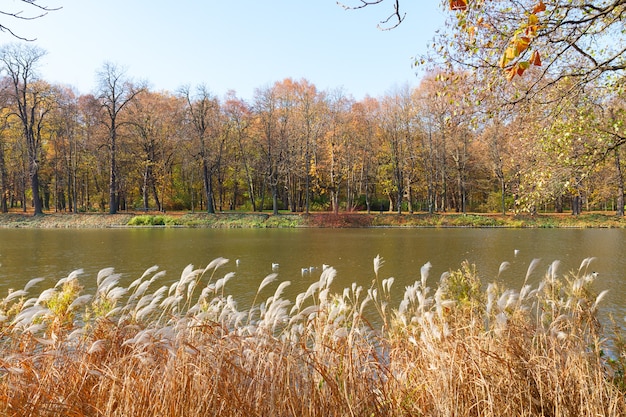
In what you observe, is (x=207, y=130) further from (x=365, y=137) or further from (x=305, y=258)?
(x=305, y=258)

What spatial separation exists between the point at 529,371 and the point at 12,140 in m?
56.2

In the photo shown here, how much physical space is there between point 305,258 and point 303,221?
859 inches

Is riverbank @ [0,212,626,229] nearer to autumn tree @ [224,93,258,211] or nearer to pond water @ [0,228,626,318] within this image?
autumn tree @ [224,93,258,211]

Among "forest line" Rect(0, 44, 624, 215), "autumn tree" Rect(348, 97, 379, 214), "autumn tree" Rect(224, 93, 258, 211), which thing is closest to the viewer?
"forest line" Rect(0, 44, 624, 215)

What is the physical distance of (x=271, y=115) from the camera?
151ft

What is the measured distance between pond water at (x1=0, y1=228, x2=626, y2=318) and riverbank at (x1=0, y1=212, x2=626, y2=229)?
43.1 feet

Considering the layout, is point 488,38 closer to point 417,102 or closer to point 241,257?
point 241,257

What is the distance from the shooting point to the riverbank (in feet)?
126

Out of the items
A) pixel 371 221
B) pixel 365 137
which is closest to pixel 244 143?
pixel 365 137

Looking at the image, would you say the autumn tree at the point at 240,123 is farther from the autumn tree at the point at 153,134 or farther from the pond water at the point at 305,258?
the pond water at the point at 305,258

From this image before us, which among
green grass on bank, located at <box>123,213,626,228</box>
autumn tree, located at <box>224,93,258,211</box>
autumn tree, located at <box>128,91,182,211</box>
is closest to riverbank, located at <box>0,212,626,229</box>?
green grass on bank, located at <box>123,213,626,228</box>

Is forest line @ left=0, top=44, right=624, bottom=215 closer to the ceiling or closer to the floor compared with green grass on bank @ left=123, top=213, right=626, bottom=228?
closer to the ceiling

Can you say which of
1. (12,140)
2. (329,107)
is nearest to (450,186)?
(329,107)

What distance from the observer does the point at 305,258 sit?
1864cm
